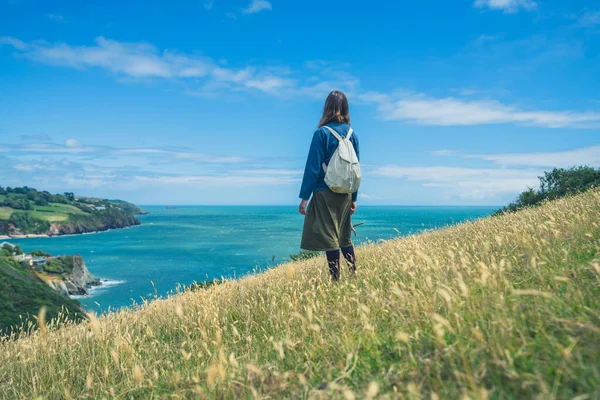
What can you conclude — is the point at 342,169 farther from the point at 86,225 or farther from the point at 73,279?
the point at 86,225

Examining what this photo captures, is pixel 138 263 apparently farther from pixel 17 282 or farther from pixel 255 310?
pixel 255 310

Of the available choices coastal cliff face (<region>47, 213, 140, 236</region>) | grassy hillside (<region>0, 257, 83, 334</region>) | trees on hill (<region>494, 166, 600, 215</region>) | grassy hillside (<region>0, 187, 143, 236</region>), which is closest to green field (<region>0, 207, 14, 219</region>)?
grassy hillside (<region>0, 187, 143, 236</region>)

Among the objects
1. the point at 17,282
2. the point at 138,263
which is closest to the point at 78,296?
the point at 138,263

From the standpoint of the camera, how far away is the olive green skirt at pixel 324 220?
17.8 ft

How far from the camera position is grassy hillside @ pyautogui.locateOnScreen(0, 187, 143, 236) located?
14150 cm

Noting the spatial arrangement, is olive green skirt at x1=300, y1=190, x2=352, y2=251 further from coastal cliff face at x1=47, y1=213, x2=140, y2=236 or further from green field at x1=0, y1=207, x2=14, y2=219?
coastal cliff face at x1=47, y1=213, x2=140, y2=236

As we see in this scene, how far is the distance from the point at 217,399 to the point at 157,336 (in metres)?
2.67

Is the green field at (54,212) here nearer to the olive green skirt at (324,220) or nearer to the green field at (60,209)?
the green field at (60,209)

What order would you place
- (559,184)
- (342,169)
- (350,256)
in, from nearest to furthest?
1. (342,169)
2. (350,256)
3. (559,184)

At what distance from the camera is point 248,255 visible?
82.5 metres

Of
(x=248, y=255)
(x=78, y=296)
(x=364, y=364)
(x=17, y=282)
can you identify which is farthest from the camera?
(x=248, y=255)

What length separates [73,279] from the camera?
→ 171 feet

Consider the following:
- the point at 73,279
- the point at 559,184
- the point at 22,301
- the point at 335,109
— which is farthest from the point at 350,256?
the point at 73,279

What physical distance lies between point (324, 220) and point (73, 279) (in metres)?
57.6
